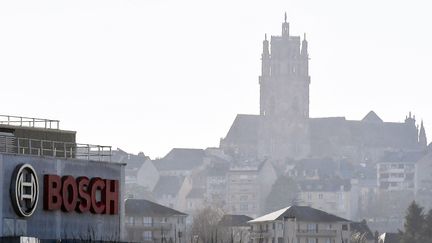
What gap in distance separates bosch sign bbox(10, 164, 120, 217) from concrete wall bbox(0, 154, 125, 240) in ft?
1.04

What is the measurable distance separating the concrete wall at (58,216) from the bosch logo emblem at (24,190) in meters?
0.27

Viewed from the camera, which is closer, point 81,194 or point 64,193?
point 64,193

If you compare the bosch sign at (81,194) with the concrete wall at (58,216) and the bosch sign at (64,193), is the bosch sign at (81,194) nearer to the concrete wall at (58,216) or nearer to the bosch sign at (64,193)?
the bosch sign at (64,193)

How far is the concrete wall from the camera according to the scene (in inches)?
4247

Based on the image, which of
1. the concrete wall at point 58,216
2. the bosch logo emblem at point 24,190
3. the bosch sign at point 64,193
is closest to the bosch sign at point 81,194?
the bosch sign at point 64,193

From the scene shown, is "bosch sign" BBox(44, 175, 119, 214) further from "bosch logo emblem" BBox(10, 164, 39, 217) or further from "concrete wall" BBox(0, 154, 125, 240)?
"bosch logo emblem" BBox(10, 164, 39, 217)

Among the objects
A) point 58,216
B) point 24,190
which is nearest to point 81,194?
point 58,216

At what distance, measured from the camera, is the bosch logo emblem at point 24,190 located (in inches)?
4258

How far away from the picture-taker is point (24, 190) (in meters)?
109

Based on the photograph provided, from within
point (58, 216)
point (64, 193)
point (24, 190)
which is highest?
point (64, 193)

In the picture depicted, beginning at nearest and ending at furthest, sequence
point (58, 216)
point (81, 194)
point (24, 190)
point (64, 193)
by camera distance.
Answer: point (24, 190)
point (58, 216)
point (64, 193)
point (81, 194)

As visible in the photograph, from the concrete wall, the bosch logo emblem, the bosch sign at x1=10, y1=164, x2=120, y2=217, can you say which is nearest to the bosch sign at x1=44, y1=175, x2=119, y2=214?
the bosch sign at x1=10, y1=164, x2=120, y2=217

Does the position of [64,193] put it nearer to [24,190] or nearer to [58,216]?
[58,216]

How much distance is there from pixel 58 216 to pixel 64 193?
4.44 feet
